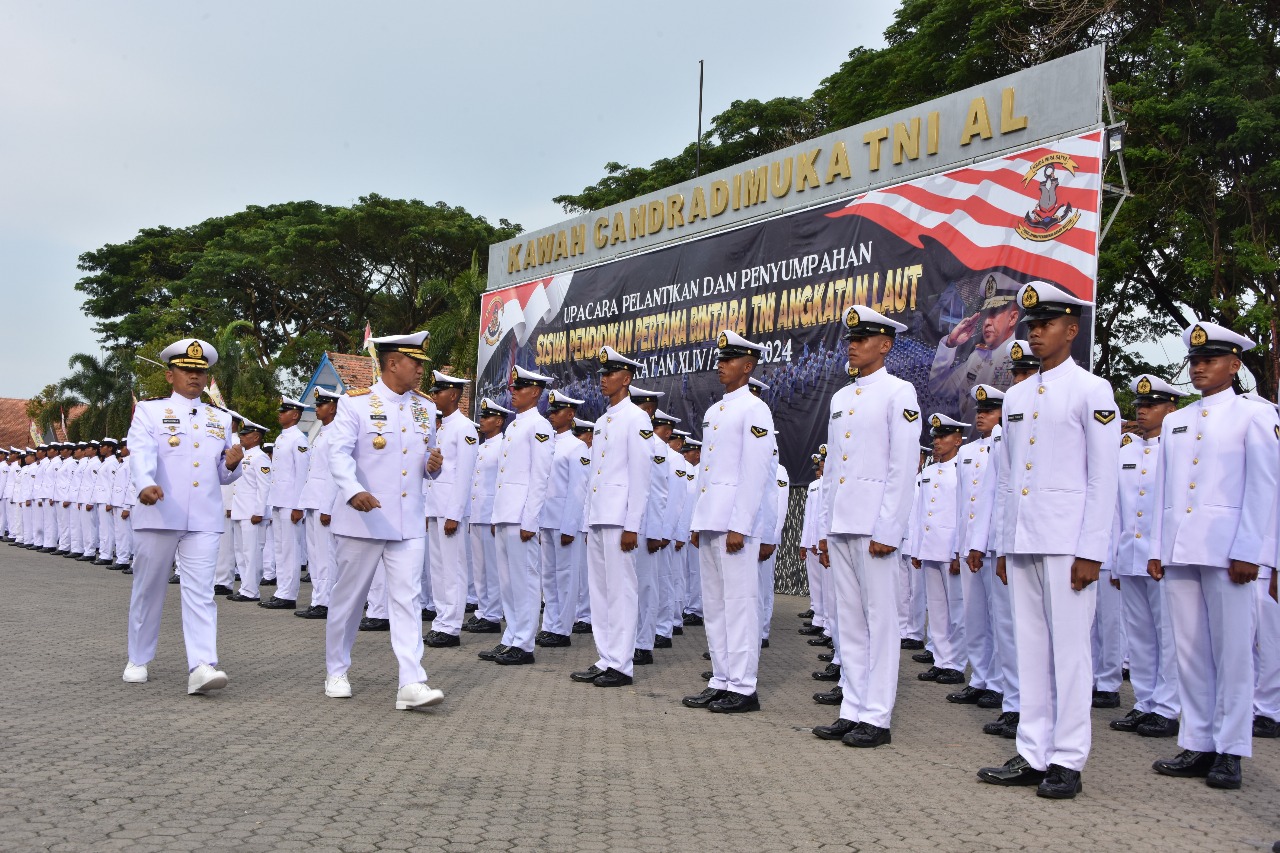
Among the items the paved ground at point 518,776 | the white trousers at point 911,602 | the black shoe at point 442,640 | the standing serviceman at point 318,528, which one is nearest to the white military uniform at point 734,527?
the paved ground at point 518,776

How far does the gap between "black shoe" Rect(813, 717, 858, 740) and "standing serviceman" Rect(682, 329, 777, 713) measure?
0.86 metres

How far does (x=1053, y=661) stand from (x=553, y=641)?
562 cm

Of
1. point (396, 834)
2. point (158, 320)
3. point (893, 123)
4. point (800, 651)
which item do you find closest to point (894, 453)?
point (396, 834)

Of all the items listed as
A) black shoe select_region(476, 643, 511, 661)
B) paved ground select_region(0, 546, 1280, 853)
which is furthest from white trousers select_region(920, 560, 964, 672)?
black shoe select_region(476, 643, 511, 661)

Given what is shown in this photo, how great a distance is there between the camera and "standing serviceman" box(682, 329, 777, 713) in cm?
685

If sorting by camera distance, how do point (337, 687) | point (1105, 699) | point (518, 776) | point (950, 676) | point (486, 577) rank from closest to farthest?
point (518, 776) → point (337, 687) → point (1105, 699) → point (950, 676) → point (486, 577)

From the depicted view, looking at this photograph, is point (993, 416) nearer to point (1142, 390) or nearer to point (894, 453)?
point (1142, 390)

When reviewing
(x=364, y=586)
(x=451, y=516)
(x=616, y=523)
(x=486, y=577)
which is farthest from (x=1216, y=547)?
(x=486, y=577)

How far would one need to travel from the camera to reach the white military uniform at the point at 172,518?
6.71 meters

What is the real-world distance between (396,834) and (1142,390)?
19.8 feet

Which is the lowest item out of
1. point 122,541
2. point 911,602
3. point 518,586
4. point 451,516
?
point 122,541

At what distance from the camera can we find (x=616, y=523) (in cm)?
786

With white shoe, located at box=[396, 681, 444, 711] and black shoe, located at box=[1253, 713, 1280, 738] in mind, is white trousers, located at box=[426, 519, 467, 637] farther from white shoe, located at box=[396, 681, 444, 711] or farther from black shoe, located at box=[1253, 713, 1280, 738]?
black shoe, located at box=[1253, 713, 1280, 738]

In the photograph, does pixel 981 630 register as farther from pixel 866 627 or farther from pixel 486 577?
pixel 486 577
